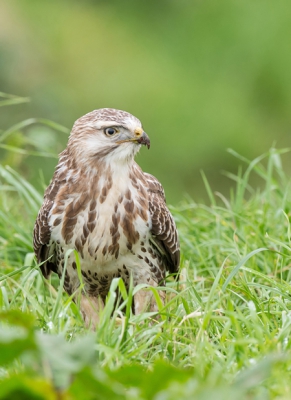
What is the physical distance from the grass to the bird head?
72 cm

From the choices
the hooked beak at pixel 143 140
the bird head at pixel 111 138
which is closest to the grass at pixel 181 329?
the bird head at pixel 111 138

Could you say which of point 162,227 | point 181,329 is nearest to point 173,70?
point 162,227

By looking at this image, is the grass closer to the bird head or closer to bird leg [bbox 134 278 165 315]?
bird leg [bbox 134 278 165 315]

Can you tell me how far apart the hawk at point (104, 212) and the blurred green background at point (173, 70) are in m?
6.77

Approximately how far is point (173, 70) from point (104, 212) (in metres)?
9.81

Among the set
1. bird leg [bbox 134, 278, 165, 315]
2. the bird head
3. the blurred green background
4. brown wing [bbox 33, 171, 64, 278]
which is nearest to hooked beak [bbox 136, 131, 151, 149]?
the bird head

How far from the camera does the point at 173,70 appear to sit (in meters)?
14.5

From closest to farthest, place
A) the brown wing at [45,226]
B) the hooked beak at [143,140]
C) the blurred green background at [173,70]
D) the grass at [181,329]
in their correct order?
1. the grass at [181,329]
2. the hooked beak at [143,140]
3. the brown wing at [45,226]
4. the blurred green background at [173,70]

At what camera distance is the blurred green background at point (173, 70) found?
13.0 m

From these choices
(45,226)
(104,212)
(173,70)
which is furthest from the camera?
(173,70)

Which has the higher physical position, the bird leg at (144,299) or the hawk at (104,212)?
the hawk at (104,212)

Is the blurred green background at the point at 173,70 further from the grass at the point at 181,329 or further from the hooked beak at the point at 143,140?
the hooked beak at the point at 143,140

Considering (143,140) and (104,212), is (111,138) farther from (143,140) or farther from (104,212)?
(104,212)

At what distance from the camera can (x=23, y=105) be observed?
37.1 ft
